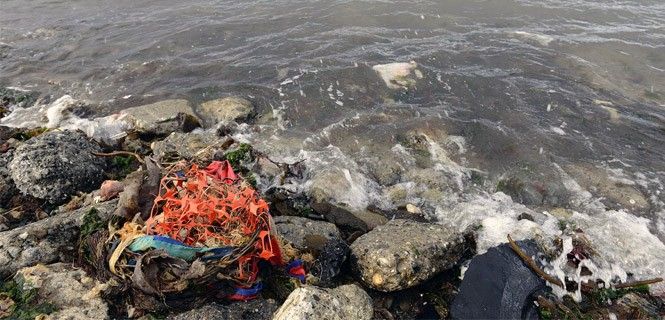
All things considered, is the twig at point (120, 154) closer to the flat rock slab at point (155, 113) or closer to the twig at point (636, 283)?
the flat rock slab at point (155, 113)

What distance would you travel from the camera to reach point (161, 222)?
4.05 metres

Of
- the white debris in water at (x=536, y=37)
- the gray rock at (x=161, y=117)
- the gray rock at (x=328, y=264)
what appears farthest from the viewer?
the white debris in water at (x=536, y=37)

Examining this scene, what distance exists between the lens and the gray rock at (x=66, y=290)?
146 inches

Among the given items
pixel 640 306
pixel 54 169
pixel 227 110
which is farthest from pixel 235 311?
pixel 227 110

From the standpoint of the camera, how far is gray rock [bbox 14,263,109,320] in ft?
12.1

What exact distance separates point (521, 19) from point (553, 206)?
26.6ft

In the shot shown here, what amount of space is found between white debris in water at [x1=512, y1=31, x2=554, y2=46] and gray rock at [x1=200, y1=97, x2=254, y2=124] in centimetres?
760

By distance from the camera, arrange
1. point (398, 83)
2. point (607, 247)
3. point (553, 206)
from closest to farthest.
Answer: point (607, 247), point (553, 206), point (398, 83)

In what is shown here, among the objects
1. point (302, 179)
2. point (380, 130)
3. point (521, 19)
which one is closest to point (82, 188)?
point (302, 179)

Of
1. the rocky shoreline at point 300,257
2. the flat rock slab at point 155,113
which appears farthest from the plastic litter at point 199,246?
the flat rock slab at point 155,113

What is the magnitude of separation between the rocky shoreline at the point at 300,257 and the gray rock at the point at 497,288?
0.5 inches

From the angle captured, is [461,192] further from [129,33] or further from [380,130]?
[129,33]

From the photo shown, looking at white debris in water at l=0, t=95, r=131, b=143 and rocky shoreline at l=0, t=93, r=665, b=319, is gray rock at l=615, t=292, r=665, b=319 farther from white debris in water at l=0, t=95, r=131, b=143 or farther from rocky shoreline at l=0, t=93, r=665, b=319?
white debris in water at l=0, t=95, r=131, b=143

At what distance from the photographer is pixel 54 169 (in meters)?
5.63
